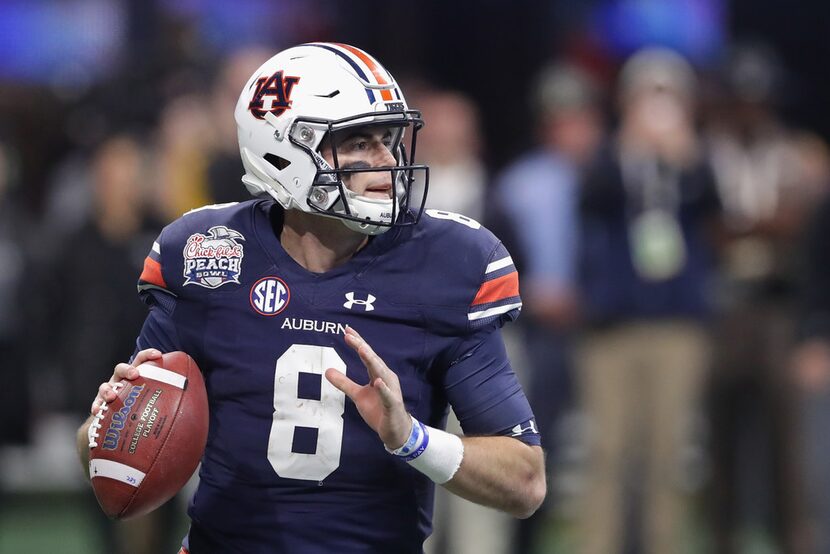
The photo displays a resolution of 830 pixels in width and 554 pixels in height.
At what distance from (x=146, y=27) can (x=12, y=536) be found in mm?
3049

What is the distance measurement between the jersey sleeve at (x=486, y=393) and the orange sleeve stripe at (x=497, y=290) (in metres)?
0.07

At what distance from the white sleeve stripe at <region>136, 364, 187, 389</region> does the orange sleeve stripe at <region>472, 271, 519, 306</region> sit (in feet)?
2.00

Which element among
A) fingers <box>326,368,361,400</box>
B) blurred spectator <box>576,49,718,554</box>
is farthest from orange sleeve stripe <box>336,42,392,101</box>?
blurred spectator <box>576,49,718,554</box>

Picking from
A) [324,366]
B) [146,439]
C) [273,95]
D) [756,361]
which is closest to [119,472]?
[146,439]

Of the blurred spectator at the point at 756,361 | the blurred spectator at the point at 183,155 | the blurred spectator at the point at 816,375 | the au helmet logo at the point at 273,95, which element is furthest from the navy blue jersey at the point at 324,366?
the blurred spectator at the point at 756,361

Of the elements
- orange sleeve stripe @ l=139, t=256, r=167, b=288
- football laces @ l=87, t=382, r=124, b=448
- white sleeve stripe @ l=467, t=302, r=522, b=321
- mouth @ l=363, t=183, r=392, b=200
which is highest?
mouth @ l=363, t=183, r=392, b=200

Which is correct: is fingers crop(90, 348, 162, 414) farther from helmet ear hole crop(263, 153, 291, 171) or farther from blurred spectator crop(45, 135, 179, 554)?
blurred spectator crop(45, 135, 179, 554)

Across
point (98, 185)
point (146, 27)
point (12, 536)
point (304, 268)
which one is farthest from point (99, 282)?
point (304, 268)

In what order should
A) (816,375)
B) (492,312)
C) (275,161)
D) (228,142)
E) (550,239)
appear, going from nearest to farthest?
(492,312), (275,161), (816,375), (228,142), (550,239)

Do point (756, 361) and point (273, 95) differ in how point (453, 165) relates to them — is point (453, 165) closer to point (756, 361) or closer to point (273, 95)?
point (756, 361)

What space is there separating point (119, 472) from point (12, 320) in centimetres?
416

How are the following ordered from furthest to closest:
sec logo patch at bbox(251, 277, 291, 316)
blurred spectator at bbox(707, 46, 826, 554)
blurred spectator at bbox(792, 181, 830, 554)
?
blurred spectator at bbox(707, 46, 826, 554), blurred spectator at bbox(792, 181, 830, 554), sec logo patch at bbox(251, 277, 291, 316)

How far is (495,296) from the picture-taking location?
3.05m

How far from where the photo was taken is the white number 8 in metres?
2.97
